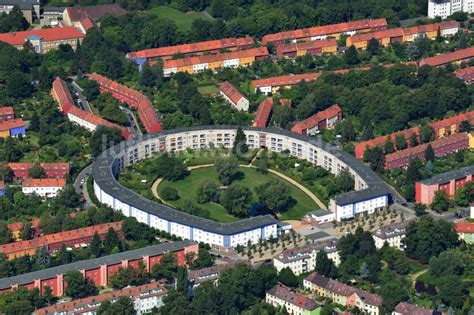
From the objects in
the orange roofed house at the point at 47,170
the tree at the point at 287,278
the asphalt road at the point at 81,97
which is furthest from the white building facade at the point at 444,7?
the tree at the point at 287,278

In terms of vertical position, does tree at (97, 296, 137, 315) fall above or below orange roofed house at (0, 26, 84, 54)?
below

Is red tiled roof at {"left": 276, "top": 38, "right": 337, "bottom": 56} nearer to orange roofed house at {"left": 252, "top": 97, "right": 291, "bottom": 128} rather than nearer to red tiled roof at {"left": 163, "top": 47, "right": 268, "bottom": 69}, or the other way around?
red tiled roof at {"left": 163, "top": 47, "right": 268, "bottom": 69}

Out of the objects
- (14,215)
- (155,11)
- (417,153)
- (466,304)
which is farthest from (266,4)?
(466,304)

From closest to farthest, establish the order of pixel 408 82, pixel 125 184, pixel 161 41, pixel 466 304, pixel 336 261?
pixel 466 304, pixel 336 261, pixel 125 184, pixel 408 82, pixel 161 41

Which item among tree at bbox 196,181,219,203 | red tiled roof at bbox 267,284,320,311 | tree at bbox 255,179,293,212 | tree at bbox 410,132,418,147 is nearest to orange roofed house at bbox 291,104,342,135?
tree at bbox 410,132,418,147

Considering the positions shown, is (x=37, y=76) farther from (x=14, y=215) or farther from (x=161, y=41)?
(x=14, y=215)

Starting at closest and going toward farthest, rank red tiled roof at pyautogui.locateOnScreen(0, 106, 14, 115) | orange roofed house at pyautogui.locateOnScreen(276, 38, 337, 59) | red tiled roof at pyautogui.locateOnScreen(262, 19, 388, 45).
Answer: red tiled roof at pyautogui.locateOnScreen(0, 106, 14, 115) → orange roofed house at pyautogui.locateOnScreen(276, 38, 337, 59) → red tiled roof at pyautogui.locateOnScreen(262, 19, 388, 45)

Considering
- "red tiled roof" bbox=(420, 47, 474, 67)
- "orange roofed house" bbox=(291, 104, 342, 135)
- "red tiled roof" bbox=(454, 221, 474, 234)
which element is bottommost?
"red tiled roof" bbox=(454, 221, 474, 234)
